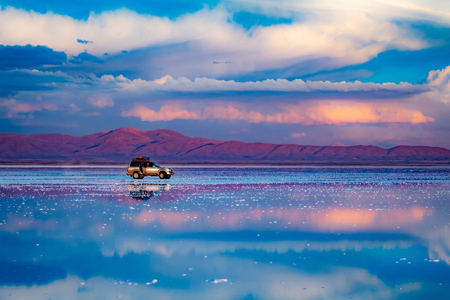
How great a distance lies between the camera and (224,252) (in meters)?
13.4

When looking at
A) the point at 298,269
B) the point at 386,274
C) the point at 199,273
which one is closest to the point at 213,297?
the point at 199,273

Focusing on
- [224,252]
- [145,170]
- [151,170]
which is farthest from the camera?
[145,170]

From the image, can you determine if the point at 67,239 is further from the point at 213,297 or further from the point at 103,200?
the point at 103,200

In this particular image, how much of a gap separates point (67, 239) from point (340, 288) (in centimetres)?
820

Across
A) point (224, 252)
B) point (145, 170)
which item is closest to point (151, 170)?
point (145, 170)

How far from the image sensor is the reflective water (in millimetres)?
9867

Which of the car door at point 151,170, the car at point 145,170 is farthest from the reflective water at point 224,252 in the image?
the car door at point 151,170

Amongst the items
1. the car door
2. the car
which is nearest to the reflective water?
the car

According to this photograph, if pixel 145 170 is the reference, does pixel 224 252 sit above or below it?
below

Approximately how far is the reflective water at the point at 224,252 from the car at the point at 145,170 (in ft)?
94.7

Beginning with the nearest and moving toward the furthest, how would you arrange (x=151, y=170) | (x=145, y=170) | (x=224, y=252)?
(x=224, y=252)
(x=151, y=170)
(x=145, y=170)

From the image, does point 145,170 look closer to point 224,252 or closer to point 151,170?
point 151,170

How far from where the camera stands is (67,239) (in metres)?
15.2

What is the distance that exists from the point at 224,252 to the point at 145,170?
139 feet
